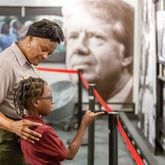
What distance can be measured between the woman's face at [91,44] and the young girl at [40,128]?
5.25 m

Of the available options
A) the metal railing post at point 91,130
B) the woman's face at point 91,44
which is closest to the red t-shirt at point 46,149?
the metal railing post at point 91,130

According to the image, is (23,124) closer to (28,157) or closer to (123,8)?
(28,157)

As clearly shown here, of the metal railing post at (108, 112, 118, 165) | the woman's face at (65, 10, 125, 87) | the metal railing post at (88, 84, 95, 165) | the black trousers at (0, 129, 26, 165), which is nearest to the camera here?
the black trousers at (0, 129, 26, 165)

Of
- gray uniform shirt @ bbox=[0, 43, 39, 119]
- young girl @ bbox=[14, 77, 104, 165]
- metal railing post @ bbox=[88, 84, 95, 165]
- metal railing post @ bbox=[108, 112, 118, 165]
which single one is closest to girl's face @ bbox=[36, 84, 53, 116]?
young girl @ bbox=[14, 77, 104, 165]

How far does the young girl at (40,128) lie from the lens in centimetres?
208

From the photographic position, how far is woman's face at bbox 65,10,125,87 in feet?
24.4

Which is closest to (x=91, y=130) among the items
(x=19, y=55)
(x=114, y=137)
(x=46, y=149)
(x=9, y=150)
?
(x=114, y=137)

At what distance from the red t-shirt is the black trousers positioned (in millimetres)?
266

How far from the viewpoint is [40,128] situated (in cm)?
208

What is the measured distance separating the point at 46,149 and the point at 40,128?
0.11 m

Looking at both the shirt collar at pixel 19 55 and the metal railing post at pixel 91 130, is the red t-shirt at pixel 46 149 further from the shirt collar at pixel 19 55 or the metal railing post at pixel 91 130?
the metal railing post at pixel 91 130

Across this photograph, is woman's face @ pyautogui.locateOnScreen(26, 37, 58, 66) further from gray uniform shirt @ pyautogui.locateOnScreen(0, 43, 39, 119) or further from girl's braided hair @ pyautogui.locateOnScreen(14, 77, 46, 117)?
girl's braided hair @ pyautogui.locateOnScreen(14, 77, 46, 117)

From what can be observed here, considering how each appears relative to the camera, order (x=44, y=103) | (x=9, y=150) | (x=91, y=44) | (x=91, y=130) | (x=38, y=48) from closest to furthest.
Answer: (x=44, y=103), (x=38, y=48), (x=9, y=150), (x=91, y=130), (x=91, y=44)

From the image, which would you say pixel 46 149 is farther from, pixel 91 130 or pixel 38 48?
pixel 91 130
